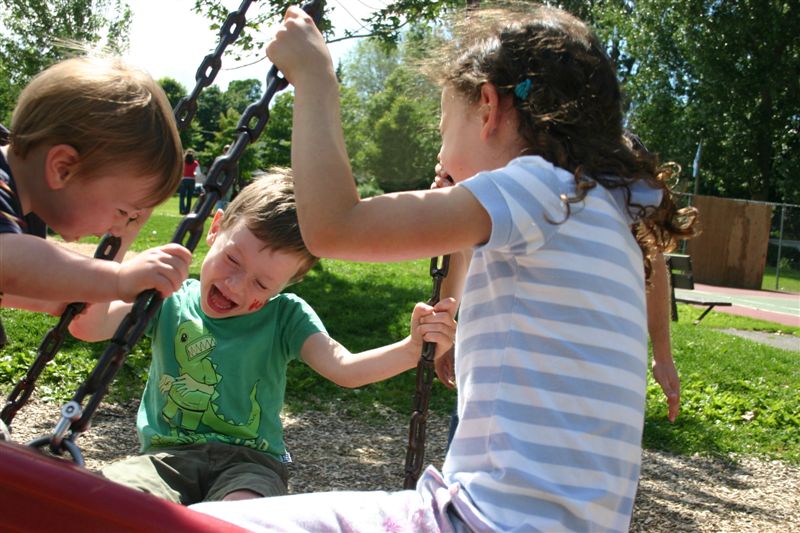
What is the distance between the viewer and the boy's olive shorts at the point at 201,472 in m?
2.06

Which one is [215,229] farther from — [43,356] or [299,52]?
[299,52]

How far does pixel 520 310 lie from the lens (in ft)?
4.71

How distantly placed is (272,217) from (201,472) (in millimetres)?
659

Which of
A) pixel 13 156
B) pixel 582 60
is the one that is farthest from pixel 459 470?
pixel 13 156

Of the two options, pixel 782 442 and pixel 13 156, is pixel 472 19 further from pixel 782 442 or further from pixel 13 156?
pixel 782 442

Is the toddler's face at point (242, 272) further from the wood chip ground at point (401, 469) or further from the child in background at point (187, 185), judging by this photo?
the child in background at point (187, 185)

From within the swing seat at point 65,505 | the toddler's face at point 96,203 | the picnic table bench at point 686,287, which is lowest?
the picnic table bench at point 686,287

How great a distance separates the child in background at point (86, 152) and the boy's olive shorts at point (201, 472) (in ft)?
1.87

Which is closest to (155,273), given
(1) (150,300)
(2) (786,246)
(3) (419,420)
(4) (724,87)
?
(1) (150,300)

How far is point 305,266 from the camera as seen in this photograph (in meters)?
2.45

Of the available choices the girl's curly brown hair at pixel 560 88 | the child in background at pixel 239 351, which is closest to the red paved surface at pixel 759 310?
the child in background at pixel 239 351

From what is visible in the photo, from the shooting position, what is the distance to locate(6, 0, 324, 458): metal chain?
4.35 ft

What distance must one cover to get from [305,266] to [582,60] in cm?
107

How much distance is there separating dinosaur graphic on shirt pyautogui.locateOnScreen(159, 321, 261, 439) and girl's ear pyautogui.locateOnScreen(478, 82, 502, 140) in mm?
1075
